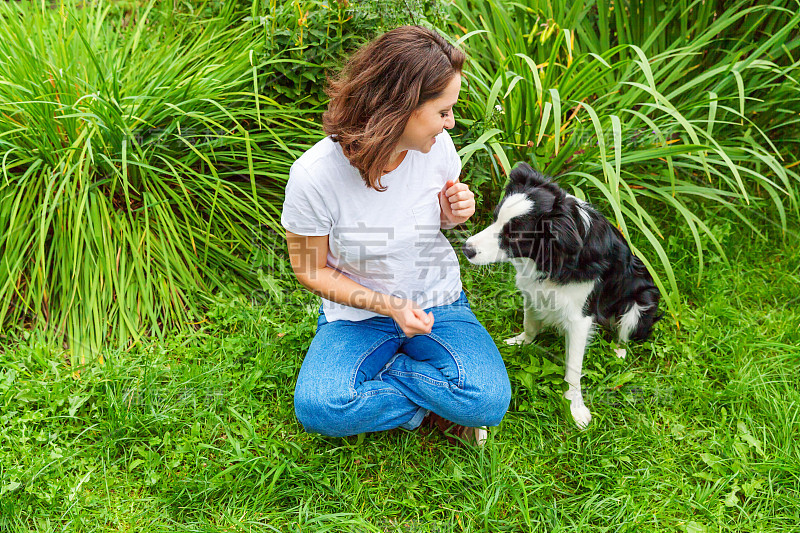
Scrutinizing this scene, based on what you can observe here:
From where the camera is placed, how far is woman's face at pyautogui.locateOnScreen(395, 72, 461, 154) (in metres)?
1.53

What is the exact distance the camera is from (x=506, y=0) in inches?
114

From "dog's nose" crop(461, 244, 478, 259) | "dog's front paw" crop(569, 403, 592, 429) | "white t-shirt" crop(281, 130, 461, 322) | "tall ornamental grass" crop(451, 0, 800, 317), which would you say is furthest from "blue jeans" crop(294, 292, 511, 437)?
"tall ornamental grass" crop(451, 0, 800, 317)

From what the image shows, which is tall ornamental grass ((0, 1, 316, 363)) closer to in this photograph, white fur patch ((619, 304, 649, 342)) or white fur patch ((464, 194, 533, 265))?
white fur patch ((464, 194, 533, 265))

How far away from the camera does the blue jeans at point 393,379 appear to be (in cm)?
175

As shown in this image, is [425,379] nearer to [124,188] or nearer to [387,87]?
[387,87]

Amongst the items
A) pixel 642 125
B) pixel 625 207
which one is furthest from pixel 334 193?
pixel 642 125

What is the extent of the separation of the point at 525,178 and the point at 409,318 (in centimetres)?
63

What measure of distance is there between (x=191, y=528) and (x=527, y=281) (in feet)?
4.62

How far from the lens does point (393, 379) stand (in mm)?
1858

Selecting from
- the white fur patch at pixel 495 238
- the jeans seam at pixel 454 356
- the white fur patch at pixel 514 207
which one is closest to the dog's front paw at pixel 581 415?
the jeans seam at pixel 454 356

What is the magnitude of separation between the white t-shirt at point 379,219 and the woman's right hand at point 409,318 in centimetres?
17

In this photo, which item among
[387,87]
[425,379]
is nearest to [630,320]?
[425,379]

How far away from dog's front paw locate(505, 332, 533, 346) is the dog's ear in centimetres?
75

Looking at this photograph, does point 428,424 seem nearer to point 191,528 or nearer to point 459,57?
point 191,528
